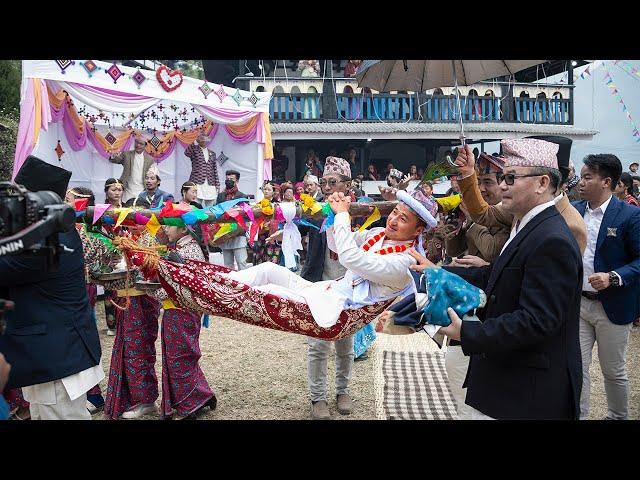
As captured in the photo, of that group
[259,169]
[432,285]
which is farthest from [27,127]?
[432,285]

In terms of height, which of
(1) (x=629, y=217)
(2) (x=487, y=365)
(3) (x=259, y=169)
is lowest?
(2) (x=487, y=365)

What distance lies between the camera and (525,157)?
2301 mm

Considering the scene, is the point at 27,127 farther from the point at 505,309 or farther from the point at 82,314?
the point at 505,309

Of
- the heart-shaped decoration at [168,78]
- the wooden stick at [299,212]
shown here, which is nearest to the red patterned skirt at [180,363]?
the wooden stick at [299,212]

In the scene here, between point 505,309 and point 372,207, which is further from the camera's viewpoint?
point 372,207

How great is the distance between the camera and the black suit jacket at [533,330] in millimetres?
2121

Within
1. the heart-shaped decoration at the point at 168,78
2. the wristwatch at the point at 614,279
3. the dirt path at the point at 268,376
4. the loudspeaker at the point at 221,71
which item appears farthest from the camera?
the loudspeaker at the point at 221,71

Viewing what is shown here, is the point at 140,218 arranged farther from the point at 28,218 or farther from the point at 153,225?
the point at 28,218

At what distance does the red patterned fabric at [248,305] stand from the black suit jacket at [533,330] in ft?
3.81

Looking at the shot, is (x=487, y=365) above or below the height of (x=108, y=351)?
above

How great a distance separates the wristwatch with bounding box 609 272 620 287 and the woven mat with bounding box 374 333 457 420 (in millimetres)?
1570

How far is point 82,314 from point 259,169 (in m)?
7.50

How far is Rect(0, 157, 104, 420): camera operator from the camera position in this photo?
272cm

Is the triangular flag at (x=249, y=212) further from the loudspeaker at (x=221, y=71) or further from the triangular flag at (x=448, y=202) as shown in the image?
the loudspeaker at (x=221, y=71)
